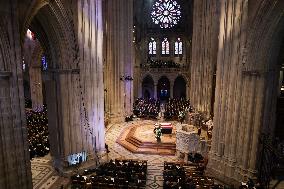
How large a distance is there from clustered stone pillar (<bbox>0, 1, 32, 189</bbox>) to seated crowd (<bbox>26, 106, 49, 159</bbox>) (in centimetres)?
730

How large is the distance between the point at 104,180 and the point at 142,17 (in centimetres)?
3306

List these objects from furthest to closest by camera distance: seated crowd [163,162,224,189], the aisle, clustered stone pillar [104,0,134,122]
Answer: clustered stone pillar [104,0,134,122]
the aisle
seated crowd [163,162,224,189]

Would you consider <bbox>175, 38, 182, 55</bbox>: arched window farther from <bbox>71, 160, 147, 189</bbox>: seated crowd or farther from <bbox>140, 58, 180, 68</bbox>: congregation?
<bbox>71, 160, 147, 189</bbox>: seated crowd

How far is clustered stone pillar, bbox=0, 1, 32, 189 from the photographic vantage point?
9.30 m

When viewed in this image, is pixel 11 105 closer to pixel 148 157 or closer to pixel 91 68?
pixel 91 68

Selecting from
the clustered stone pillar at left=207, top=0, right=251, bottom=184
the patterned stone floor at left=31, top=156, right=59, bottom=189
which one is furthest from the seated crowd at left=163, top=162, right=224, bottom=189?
the patterned stone floor at left=31, top=156, right=59, bottom=189

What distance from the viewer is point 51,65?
1387 cm

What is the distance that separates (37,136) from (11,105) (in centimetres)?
1111

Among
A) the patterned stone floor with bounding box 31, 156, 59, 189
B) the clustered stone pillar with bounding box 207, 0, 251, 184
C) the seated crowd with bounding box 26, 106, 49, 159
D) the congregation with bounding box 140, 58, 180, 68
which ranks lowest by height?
the patterned stone floor with bounding box 31, 156, 59, 189

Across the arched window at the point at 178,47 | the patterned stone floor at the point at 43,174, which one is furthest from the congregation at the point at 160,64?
the patterned stone floor at the point at 43,174

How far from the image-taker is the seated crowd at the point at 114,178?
39.0 feet

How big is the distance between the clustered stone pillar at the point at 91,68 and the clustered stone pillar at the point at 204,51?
12.4 metres

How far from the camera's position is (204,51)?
974 inches

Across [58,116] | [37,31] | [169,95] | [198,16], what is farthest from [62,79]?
[169,95]
